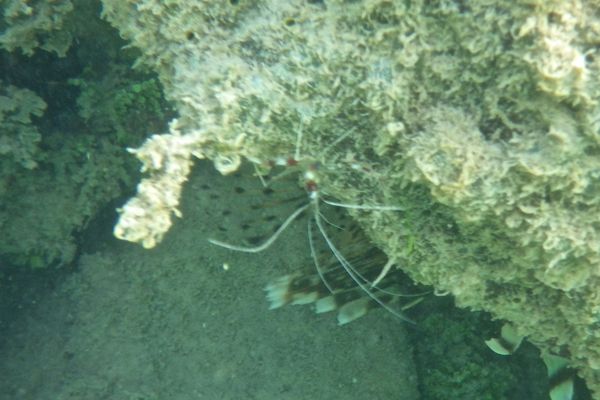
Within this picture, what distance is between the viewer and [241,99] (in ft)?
6.52

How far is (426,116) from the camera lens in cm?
190

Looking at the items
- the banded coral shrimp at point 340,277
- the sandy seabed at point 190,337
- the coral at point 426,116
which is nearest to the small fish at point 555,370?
the coral at point 426,116

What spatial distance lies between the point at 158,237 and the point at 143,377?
219 centimetres

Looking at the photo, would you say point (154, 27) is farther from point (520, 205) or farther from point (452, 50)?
point (520, 205)

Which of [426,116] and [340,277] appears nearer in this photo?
[426,116]

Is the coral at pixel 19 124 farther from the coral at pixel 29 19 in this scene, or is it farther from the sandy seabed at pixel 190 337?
the sandy seabed at pixel 190 337

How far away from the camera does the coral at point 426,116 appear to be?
1.75 meters

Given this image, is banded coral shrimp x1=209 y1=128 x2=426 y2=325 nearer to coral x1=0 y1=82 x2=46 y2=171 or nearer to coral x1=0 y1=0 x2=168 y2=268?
coral x1=0 y1=0 x2=168 y2=268

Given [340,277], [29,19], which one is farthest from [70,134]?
[340,277]

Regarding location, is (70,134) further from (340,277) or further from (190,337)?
(340,277)

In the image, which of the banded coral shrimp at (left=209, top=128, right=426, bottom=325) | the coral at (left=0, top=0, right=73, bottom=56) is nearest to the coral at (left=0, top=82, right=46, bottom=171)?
the coral at (left=0, top=0, right=73, bottom=56)

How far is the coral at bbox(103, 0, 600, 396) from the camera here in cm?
175

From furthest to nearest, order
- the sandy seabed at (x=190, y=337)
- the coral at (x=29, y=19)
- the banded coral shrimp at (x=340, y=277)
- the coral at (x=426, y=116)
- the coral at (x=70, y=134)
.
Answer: the sandy seabed at (x=190, y=337), the coral at (x=70, y=134), the banded coral shrimp at (x=340, y=277), the coral at (x=29, y=19), the coral at (x=426, y=116)

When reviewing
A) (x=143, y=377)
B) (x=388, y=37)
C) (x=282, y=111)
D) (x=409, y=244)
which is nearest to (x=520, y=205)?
(x=409, y=244)
